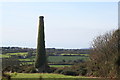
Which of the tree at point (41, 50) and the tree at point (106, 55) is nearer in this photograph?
the tree at point (106, 55)

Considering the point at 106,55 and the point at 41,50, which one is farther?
the point at 41,50

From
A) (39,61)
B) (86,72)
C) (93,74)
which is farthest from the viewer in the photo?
(39,61)

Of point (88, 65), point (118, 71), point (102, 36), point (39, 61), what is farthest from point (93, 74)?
point (39, 61)

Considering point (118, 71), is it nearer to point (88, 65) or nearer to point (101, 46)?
point (101, 46)

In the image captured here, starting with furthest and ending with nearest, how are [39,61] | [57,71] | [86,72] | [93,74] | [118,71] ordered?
[39,61]
[57,71]
[86,72]
[93,74]
[118,71]

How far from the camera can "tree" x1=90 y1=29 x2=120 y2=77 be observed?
51.3 feet

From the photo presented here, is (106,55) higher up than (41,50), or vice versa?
(41,50)

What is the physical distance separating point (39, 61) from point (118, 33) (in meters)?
16.1

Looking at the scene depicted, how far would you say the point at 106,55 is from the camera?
64.9 feet

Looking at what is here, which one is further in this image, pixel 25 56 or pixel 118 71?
pixel 25 56

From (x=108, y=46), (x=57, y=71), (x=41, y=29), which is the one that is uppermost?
(x=41, y=29)

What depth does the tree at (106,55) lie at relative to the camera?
1564 centimetres

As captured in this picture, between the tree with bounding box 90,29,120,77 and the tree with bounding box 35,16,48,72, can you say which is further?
the tree with bounding box 35,16,48,72

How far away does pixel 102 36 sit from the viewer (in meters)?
23.4
